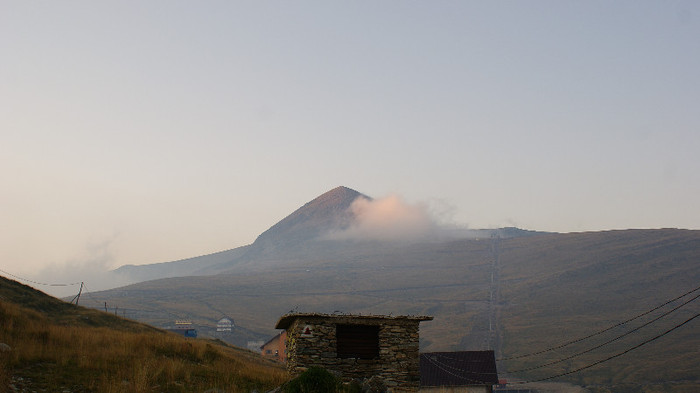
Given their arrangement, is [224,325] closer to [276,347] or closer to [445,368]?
[276,347]

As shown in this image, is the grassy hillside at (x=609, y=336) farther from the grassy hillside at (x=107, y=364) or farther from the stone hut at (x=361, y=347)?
the grassy hillside at (x=107, y=364)

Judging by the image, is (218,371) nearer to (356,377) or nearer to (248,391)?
(248,391)

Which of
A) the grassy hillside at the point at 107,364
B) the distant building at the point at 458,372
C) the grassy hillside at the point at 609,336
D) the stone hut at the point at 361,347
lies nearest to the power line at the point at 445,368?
the distant building at the point at 458,372

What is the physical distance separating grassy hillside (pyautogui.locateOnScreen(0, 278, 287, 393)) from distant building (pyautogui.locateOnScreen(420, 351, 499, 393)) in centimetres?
2556

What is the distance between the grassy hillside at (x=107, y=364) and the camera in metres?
20.2

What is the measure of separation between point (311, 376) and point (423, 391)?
3243 cm

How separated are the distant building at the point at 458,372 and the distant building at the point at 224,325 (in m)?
105

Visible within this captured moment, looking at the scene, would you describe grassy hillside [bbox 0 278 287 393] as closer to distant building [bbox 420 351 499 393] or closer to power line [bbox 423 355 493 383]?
distant building [bbox 420 351 499 393]

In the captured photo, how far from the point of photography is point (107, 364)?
2306 centimetres

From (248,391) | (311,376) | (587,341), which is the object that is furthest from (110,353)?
(587,341)

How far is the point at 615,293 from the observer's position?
192500 mm

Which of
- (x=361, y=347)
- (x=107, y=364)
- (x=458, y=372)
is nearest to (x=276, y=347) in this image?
(x=458, y=372)

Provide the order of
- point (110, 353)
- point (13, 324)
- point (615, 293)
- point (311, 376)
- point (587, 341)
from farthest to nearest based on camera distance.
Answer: point (615, 293), point (587, 341), point (13, 324), point (110, 353), point (311, 376)

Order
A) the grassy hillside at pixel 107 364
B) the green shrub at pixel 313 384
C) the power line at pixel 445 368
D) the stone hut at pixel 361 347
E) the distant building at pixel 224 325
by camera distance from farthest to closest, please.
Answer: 1. the distant building at pixel 224 325
2. the power line at pixel 445 368
3. the stone hut at pixel 361 347
4. the grassy hillside at pixel 107 364
5. the green shrub at pixel 313 384
